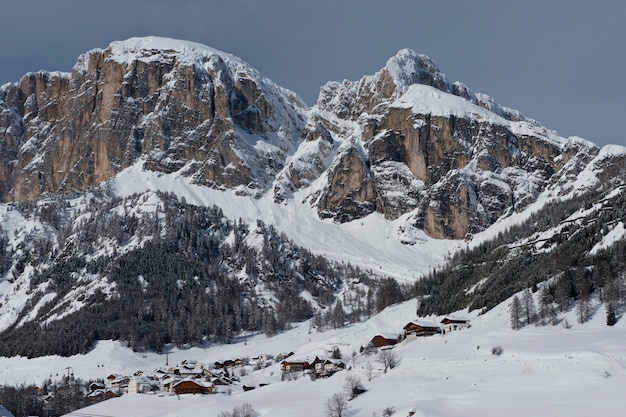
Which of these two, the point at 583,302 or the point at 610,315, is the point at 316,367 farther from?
the point at 610,315

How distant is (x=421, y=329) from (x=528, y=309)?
74.1 ft

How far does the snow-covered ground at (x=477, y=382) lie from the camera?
264 feet

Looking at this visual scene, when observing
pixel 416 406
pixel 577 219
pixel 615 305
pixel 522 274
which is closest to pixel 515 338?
pixel 615 305

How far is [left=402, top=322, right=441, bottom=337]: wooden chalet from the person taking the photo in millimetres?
A: 143500

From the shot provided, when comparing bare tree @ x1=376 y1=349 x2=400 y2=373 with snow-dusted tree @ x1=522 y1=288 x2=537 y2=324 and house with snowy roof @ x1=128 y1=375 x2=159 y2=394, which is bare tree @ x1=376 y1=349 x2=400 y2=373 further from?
house with snowy roof @ x1=128 y1=375 x2=159 y2=394

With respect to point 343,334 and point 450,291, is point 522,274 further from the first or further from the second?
point 343,334

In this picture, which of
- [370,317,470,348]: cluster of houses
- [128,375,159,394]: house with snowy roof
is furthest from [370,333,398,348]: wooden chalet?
[128,375,159,394]: house with snowy roof

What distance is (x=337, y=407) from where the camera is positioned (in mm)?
92625

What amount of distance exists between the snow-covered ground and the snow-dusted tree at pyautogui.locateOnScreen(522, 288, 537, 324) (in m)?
3.63

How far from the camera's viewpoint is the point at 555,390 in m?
82.8

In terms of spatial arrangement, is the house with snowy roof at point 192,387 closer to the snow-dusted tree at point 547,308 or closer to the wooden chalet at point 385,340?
the wooden chalet at point 385,340

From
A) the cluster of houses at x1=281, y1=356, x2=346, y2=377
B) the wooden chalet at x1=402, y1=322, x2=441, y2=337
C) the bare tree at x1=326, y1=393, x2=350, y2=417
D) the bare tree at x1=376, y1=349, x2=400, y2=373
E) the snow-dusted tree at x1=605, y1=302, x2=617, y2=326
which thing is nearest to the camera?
the bare tree at x1=326, y1=393, x2=350, y2=417

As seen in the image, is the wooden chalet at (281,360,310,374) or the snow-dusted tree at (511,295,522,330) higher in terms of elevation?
the snow-dusted tree at (511,295,522,330)

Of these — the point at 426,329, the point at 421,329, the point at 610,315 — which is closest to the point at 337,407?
the point at 610,315
